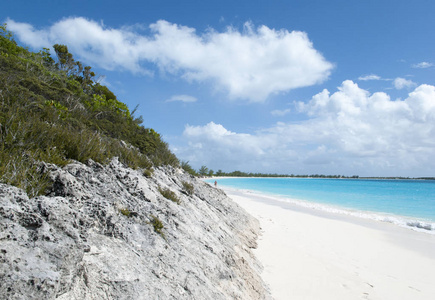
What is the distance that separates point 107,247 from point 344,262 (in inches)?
262

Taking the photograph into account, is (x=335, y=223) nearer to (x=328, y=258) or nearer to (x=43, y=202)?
(x=328, y=258)

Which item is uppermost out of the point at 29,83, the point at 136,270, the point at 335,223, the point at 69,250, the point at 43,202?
the point at 29,83

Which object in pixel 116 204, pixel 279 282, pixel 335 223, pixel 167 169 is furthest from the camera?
pixel 335 223

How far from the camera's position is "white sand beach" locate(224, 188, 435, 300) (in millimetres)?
5188

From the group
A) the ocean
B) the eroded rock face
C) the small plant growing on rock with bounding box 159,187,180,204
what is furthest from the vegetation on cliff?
the ocean

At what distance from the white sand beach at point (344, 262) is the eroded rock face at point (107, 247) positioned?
1.22 meters

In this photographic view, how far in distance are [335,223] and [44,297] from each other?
43.9ft

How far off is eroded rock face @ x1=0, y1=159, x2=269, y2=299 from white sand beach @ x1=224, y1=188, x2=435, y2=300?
1216mm

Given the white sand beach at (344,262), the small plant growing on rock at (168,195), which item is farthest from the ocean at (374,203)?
the small plant growing on rock at (168,195)

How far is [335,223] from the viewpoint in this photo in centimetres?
1276

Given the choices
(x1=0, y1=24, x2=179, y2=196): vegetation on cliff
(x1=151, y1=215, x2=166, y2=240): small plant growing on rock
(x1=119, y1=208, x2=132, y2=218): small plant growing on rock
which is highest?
(x1=0, y1=24, x2=179, y2=196): vegetation on cliff

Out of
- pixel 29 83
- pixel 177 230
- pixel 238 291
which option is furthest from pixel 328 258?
pixel 29 83

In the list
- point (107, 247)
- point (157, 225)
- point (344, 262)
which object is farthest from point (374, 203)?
point (107, 247)

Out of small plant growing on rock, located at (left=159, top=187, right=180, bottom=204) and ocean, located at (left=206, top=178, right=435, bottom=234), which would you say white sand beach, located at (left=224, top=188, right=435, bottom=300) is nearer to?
small plant growing on rock, located at (left=159, top=187, right=180, bottom=204)
